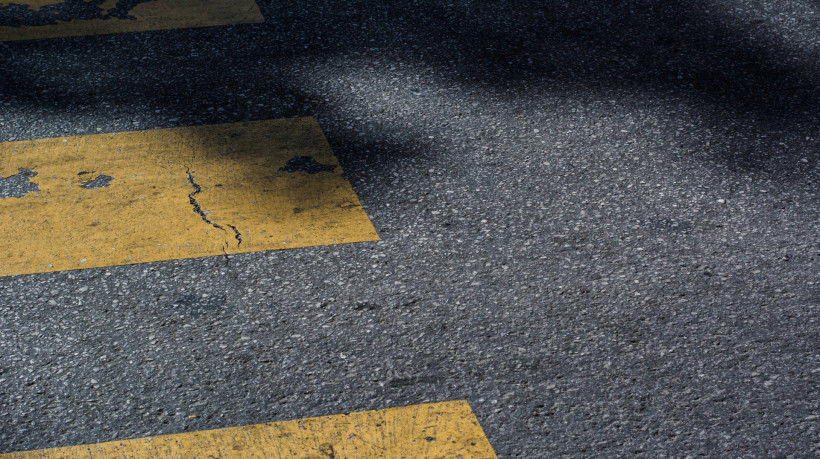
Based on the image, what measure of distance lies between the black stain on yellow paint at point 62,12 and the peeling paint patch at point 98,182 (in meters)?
1.71

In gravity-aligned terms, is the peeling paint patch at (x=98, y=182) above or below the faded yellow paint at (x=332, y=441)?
below

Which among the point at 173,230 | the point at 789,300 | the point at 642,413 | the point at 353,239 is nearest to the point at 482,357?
the point at 642,413

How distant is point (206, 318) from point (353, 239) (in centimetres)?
57

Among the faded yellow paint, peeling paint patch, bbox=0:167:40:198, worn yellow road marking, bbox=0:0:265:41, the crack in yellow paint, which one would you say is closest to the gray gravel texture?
the faded yellow paint

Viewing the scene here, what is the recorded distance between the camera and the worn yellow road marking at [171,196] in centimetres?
256

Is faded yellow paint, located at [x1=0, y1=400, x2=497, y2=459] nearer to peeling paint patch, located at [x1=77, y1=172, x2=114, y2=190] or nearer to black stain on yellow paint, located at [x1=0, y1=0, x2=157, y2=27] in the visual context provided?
peeling paint patch, located at [x1=77, y1=172, x2=114, y2=190]

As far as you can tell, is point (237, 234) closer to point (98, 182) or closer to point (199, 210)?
point (199, 210)

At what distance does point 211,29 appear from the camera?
4.15 m

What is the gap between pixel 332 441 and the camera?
191 cm

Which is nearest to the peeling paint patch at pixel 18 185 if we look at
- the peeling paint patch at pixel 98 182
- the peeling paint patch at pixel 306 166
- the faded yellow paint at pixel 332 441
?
the peeling paint patch at pixel 98 182

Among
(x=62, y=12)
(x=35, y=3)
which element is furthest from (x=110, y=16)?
(x=35, y=3)

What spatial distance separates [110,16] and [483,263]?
290 cm

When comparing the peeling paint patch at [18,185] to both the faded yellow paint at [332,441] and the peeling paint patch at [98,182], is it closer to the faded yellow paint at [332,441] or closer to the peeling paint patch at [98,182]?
the peeling paint patch at [98,182]

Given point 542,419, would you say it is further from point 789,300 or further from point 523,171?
point 523,171
